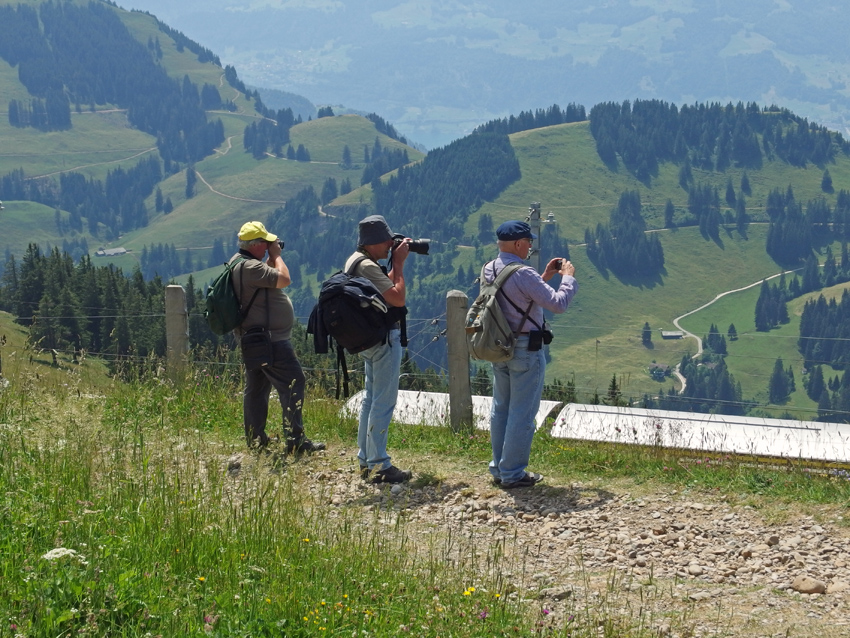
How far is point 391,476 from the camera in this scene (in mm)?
→ 7984

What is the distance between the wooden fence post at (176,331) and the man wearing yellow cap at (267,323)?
2.31 m

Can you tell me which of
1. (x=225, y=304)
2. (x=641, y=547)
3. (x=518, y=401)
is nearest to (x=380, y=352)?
(x=518, y=401)

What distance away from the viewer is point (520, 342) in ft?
25.2

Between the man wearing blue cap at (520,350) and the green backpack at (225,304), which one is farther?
the green backpack at (225,304)

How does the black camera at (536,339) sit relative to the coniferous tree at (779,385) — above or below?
above

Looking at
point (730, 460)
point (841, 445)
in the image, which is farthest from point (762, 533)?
point (841, 445)

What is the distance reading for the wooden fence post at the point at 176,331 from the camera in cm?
1070

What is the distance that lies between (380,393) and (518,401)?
44.5 inches

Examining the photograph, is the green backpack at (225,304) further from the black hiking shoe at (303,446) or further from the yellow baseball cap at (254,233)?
the black hiking shoe at (303,446)

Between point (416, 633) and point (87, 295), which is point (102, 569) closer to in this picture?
point (416, 633)

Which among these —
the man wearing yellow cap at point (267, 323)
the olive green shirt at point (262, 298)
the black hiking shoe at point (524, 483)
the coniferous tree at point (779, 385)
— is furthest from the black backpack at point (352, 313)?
the coniferous tree at point (779, 385)

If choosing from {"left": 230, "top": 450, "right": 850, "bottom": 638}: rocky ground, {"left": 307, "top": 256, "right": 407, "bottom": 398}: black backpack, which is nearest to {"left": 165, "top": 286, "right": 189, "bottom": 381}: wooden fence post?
{"left": 230, "top": 450, "right": 850, "bottom": 638}: rocky ground

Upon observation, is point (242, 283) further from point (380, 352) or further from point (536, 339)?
point (536, 339)

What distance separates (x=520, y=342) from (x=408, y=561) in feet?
8.39
